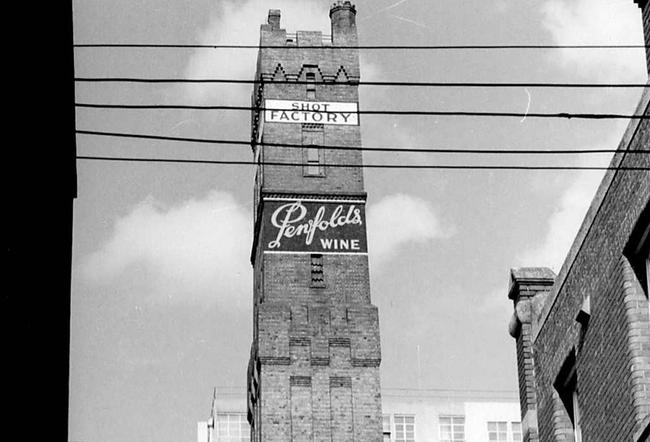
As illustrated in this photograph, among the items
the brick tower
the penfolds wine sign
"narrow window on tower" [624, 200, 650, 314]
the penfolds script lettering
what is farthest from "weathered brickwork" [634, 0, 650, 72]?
the penfolds script lettering

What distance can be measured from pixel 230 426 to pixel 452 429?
12.0 metres

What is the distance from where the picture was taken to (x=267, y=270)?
57.7 m

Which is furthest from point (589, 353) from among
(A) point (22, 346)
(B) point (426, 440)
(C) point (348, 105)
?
(B) point (426, 440)

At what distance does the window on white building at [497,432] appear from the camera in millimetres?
80250

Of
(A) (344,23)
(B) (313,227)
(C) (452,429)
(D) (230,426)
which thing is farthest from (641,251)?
(C) (452,429)

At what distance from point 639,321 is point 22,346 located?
633 centimetres

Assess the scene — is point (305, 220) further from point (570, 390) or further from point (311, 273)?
point (570, 390)

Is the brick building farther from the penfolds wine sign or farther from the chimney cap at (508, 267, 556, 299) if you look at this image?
the penfolds wine sign

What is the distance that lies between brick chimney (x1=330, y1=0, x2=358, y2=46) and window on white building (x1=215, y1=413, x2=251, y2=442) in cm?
2518

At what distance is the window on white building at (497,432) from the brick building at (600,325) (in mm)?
61075

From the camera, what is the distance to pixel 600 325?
16.0 metres

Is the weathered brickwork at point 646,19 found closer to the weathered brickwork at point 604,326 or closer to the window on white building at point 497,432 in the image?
the weathered brickwork at point 604,326

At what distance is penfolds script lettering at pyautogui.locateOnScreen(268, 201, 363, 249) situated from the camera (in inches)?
2293

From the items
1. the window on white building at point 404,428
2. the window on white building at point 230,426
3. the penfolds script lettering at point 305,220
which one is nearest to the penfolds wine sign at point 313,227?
the penfolds script lettering at point 305,220
